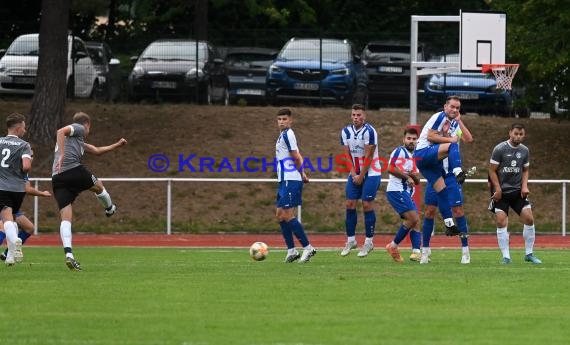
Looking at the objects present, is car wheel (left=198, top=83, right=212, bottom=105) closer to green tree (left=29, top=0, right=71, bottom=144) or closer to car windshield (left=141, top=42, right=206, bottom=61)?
car windshield (left=141, top=42, right=206, bottom=61)

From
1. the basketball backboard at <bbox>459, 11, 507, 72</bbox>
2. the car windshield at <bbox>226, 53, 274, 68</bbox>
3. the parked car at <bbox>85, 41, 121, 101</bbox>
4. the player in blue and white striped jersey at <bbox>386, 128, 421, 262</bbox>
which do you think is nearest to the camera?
the player in blue and white striped jersey at <bbox>386, 128, 421, 262</bbox>

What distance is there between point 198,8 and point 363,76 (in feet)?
24.3

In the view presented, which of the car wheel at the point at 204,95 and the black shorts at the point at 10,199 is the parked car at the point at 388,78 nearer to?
the car wheel at the point at 204,95

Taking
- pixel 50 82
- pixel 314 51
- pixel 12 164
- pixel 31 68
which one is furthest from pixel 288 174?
pixel 31 68

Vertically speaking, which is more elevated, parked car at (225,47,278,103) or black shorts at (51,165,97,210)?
parked car at (225,47,278,103)

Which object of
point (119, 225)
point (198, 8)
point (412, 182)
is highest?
point (198, 8)

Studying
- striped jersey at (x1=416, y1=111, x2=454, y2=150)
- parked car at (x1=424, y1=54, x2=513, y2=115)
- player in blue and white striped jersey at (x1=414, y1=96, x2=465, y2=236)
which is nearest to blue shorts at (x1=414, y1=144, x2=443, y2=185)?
player in blue and white striped jersey at (x1=414, y1=96, x2=465, y2=236)

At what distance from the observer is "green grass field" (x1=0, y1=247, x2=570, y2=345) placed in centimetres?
1042

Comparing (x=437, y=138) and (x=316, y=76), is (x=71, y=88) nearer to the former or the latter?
(x=316, y=76)

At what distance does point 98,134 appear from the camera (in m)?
33.4

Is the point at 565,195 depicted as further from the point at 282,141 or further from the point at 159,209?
the point at 282,141

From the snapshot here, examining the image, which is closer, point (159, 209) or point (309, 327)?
point (309, 327)

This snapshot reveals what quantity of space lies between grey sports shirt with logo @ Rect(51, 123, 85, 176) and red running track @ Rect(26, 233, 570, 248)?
8062 mm

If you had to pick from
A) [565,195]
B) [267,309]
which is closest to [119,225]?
[565,195]
